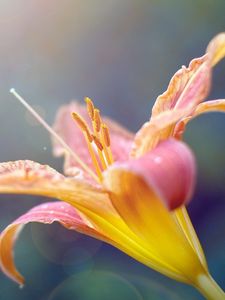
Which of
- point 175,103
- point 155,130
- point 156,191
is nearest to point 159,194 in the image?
point 156,191

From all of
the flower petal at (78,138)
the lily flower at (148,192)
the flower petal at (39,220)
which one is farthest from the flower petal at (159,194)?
the flower petal at (78,138)

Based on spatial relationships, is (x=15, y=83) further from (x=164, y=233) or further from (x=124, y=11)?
(x=164, y=233)

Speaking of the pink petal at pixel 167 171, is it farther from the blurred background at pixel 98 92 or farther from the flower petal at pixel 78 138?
the blurred background at pixel 98 92

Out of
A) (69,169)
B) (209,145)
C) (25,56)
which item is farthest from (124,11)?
(69,169)

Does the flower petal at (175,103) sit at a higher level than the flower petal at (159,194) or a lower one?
higher

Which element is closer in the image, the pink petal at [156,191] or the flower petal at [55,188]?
the pink petal at [156,191]

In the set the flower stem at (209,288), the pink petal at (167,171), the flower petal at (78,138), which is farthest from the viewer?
the flower petal at (78,138)
